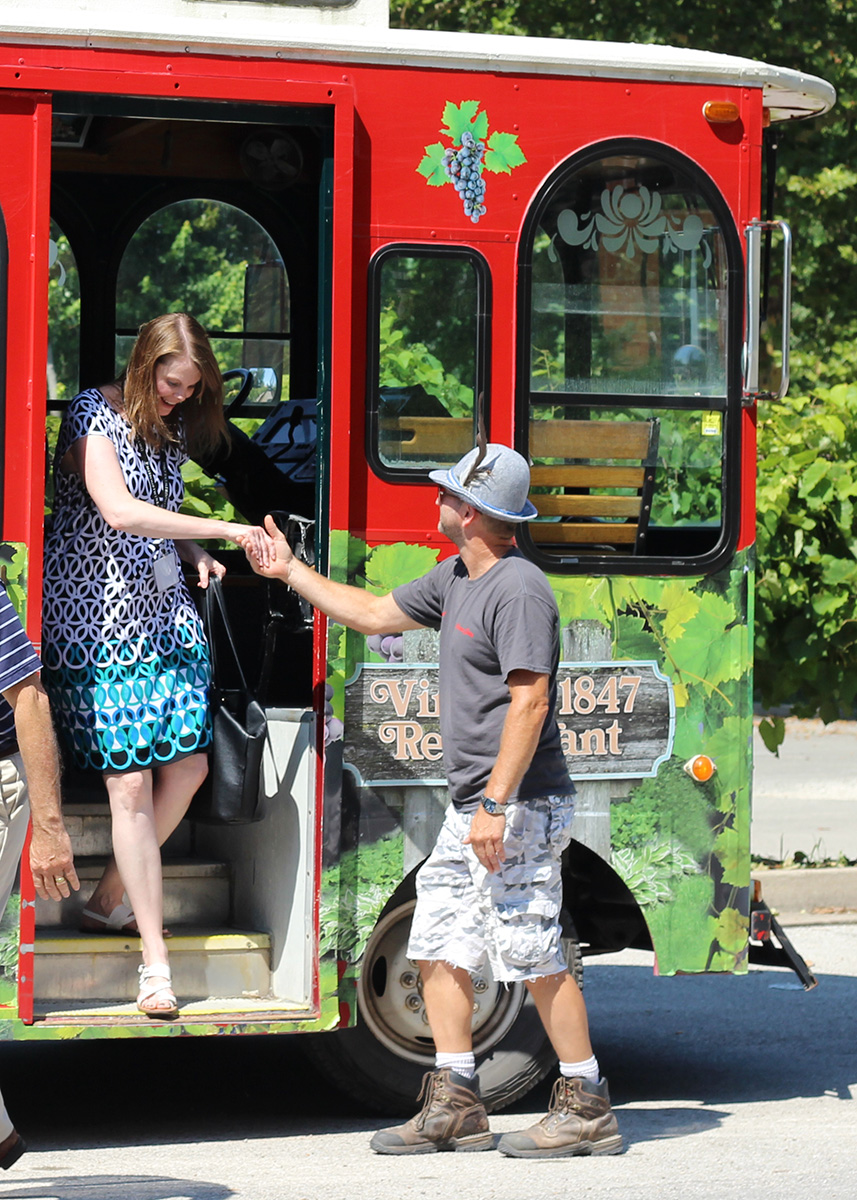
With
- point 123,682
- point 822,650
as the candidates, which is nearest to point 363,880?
point 123,682

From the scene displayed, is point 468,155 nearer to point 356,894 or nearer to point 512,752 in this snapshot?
point 512,752

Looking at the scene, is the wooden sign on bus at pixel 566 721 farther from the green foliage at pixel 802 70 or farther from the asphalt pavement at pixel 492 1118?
the green foliage at pixel 802 70

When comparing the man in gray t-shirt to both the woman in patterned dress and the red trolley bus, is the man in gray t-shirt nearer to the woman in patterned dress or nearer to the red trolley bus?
the red trolley bus

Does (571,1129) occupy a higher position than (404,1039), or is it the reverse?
(404,1039)

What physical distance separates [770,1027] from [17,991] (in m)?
3.38

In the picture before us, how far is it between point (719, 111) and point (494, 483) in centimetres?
142

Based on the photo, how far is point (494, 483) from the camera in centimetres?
491

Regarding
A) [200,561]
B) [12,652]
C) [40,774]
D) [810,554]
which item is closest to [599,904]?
[200,561]

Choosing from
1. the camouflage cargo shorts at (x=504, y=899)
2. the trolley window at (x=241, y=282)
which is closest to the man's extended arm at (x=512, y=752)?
the camouflage cargo shorts at (x=504, y=899)

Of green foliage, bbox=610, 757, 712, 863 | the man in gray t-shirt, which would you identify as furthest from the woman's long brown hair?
green foliage, bbox=610, 757, 712, 863

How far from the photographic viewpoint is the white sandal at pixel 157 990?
Answer: 4.96 meters

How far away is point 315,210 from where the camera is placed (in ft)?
21.7

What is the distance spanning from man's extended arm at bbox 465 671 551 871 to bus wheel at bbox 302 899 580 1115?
0.61 meters

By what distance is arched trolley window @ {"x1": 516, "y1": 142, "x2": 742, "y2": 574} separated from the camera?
5.32 metres
